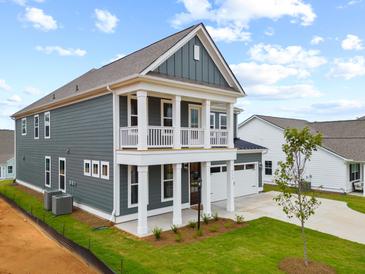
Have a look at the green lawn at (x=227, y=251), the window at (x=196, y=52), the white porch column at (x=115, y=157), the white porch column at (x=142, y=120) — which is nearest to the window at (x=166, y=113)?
the white porch column at (x=115, y=157)

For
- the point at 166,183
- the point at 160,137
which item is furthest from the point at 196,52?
the point at 166,183

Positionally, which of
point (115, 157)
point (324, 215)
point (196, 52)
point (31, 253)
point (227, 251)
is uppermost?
point (196, 52)

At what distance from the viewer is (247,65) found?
1032 inches

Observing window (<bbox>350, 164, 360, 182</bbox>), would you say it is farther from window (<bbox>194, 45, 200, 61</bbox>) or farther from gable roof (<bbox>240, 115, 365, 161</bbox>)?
window (<bbox>194, 45, 200, 61</bbox>)

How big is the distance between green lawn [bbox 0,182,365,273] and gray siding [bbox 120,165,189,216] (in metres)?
1.34

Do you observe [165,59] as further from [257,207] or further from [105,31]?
[257,207]

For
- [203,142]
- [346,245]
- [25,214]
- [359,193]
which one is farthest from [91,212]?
[359,193]

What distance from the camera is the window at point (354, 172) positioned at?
21205mm

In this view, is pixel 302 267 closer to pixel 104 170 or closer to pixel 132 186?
pixel 132 186

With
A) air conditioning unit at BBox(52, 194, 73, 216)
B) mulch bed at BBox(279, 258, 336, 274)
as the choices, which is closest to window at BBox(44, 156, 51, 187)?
air conditioning unit at BBox(52, 194, 73, 216)

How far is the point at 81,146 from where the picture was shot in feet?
45.9

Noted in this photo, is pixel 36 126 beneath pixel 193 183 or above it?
above

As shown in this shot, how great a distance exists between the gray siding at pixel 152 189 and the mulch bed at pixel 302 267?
21.8 feet

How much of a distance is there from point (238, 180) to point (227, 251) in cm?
959
